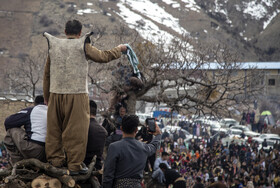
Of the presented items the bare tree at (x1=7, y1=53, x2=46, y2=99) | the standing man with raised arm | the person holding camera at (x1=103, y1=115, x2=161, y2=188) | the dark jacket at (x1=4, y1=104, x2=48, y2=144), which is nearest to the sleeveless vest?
the standing man with raised arm

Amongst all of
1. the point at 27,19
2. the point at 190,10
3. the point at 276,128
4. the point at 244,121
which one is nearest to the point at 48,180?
the point at 276,128

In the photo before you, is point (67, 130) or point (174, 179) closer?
point (67, 130)

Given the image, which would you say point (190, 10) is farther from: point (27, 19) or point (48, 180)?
point (48, 180)

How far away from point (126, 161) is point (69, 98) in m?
0.92

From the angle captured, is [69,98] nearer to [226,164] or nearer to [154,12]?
[226,164]

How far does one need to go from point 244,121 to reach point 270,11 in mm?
98989

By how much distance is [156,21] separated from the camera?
9594 cm

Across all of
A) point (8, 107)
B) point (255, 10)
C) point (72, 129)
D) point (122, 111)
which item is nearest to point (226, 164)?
point (122, 111)

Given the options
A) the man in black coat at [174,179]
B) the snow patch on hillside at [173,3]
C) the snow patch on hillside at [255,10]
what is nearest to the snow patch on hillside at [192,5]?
the snow patch on hillside at [173,3]

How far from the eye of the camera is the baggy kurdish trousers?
455 centimetres

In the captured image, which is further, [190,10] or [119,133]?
[190,10]

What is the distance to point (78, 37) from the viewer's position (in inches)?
189

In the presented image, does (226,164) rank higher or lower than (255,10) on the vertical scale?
lower

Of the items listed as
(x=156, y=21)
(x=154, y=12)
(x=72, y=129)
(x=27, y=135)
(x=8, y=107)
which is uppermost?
(x=154, y=12)
